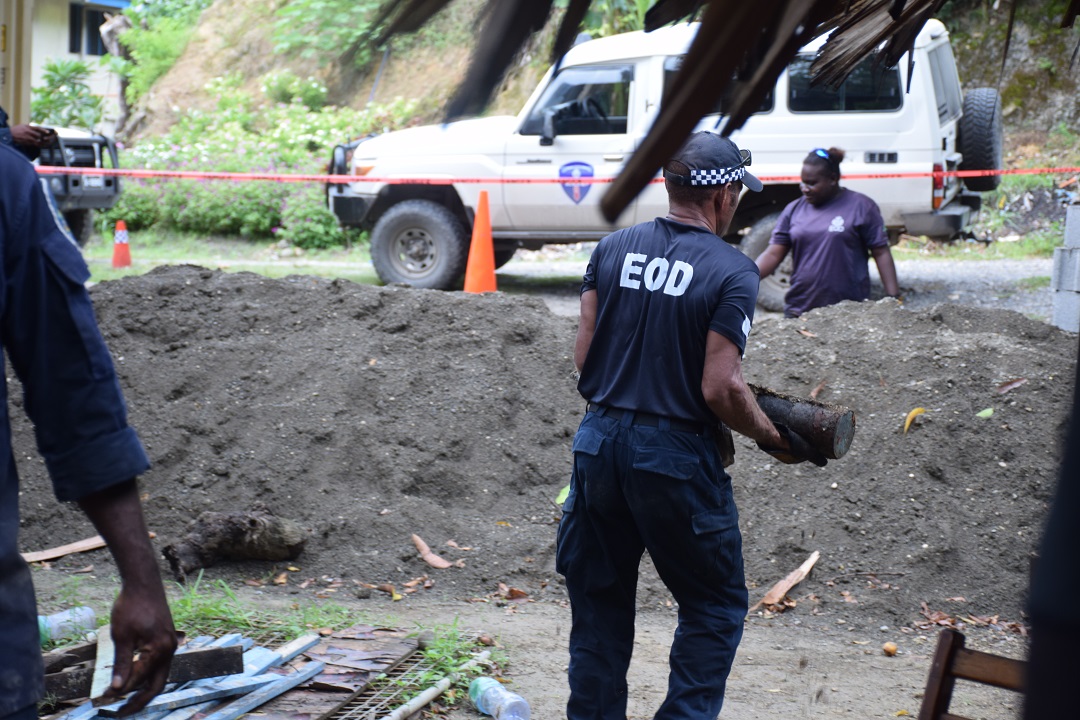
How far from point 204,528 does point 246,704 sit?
6.31 feet

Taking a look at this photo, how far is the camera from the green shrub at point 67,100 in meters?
22.9

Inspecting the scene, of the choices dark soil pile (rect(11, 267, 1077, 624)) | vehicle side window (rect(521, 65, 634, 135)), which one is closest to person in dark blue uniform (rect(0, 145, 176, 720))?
dark soil pile (rect(11, 267, 1077, 624))

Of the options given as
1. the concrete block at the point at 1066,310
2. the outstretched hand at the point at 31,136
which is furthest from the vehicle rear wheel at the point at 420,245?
the concrete block at the point at 1066,310

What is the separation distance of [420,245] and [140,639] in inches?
397

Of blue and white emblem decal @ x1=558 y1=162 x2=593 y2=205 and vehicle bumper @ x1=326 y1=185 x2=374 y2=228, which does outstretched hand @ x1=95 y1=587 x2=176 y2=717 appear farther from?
vehicle bumper @ x1=326 y1=185 x2=374 y2=228

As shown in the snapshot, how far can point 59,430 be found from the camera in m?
1.95

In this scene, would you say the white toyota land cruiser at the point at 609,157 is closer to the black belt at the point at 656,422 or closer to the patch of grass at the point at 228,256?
the patch of grass at the point at 228,256

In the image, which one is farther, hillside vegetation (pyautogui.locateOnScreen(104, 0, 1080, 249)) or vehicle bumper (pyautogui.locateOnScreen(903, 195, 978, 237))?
hillside vegetation (pyautogui.locateOnScreen(104, 0, 1080, 249))

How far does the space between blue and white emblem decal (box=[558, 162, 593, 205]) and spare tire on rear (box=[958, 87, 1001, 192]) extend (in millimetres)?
4018

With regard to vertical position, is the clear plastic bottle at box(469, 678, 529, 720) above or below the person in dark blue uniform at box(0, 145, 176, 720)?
below

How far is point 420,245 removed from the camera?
39.1 feet

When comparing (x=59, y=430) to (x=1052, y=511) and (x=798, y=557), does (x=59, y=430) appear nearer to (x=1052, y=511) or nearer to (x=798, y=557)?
(x=1052, y=511)

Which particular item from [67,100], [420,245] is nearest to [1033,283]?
[420,245]

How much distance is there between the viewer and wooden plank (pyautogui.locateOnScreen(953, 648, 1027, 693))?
2.97 meters
